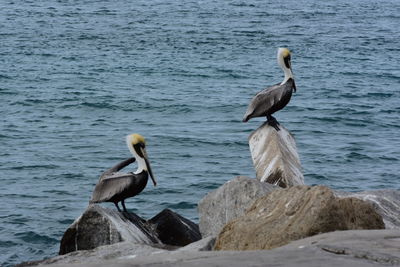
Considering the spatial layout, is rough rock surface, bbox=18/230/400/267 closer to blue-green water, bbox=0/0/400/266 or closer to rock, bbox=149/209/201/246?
rock, bbox=149/209/201/246

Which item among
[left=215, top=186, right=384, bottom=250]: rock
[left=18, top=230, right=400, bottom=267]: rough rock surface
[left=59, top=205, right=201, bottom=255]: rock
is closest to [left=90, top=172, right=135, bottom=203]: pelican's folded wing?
[left=59, top=205, right=201, bottom=255]: rock

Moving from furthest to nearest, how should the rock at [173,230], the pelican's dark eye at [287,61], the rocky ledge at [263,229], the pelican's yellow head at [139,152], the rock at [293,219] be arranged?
1. the pelican's dark eye at [287,61]
2. the pelican's yellow head at [139,152]
3. the rock at [173,230]
4. the rock at [293,219]
5. the rocky ledge at [263,229]

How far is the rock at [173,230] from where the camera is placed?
901 centimetres

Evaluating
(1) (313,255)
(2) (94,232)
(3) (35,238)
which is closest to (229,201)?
(2) (94,232)

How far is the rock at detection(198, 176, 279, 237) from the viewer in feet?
28.0

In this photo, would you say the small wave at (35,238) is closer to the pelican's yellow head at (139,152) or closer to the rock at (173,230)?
the pelican's yellow head at (139,152)

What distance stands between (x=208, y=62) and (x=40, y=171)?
12.1m

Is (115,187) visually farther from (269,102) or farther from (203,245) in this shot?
(203,245)

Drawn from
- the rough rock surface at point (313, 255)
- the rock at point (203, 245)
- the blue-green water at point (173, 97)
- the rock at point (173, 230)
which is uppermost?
the rough rock surface at point (313, 255)

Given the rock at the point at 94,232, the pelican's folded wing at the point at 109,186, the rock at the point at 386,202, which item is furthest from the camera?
the pelican's folded wing at the point at 109,186

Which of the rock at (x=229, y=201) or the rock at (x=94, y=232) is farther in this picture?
the rock at (x=229, y=201)

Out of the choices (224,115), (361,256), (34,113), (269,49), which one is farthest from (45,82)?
(361,256)

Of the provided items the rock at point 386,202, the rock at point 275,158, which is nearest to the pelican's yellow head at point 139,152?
the rock at point 275,158

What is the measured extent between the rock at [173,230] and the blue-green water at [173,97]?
2.76 m
